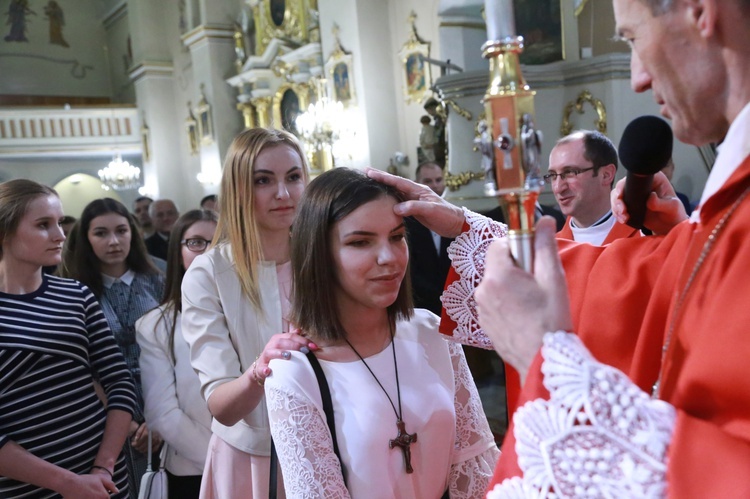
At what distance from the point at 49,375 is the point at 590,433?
2.23 meters

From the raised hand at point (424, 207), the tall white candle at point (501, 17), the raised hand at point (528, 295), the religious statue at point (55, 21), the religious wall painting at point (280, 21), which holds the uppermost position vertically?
the religious statue at point (55, 21)

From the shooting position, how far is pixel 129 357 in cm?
347

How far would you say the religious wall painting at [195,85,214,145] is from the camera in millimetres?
16828

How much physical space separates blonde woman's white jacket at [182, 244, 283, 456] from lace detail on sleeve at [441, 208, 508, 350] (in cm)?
70

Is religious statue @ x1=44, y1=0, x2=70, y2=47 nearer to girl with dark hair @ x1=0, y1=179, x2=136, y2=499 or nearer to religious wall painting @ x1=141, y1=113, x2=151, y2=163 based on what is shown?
religious wall painting @ x1=141, y1=113, x2=151, y2=163

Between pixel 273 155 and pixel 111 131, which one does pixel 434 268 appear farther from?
pixel 111 131

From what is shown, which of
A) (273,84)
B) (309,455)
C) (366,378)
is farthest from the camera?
(273,84)

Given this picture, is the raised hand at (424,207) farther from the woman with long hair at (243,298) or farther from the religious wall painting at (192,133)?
the religious wall painting at (192,133)

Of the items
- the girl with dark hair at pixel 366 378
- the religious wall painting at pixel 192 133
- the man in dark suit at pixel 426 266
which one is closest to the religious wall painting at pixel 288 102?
the religious wall painting at pixel 192 133

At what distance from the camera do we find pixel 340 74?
11969 millimetres

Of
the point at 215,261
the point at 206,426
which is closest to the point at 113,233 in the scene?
the point at 206,426

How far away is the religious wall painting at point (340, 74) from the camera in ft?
38.2

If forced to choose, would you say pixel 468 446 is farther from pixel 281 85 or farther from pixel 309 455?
pixel 281 85

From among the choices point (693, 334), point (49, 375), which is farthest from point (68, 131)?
point (693, 334)
